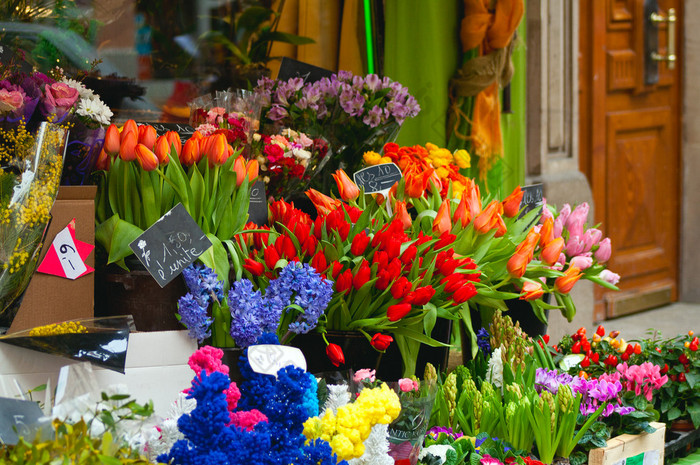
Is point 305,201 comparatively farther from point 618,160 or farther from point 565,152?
point 618,160

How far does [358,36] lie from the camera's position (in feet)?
10.3

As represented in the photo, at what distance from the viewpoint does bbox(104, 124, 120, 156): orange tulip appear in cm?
157

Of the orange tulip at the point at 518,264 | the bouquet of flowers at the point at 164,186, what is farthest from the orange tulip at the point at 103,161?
the orange tulip at the point at 518,264

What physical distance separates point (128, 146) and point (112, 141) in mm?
46

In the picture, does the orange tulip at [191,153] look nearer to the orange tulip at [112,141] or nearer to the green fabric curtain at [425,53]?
the orange tulip at [112,141]

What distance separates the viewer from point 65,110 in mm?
1518

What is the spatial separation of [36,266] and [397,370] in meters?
0.75

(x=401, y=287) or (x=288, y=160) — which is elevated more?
(x=288, y=160)

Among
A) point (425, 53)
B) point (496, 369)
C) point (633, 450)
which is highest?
point (425, 53)

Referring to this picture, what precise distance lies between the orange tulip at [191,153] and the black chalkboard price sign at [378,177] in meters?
0.53

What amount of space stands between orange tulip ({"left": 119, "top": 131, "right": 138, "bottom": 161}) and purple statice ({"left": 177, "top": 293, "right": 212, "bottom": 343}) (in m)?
0.30

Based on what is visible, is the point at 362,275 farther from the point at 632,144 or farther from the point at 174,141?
the point at 632,144

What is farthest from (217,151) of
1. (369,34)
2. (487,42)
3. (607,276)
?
(487,42)

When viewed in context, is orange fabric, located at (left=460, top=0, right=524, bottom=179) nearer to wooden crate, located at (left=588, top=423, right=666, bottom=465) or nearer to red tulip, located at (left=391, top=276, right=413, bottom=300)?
wooden crate, located at (left=588, top=423, right=666, bottom=465)
